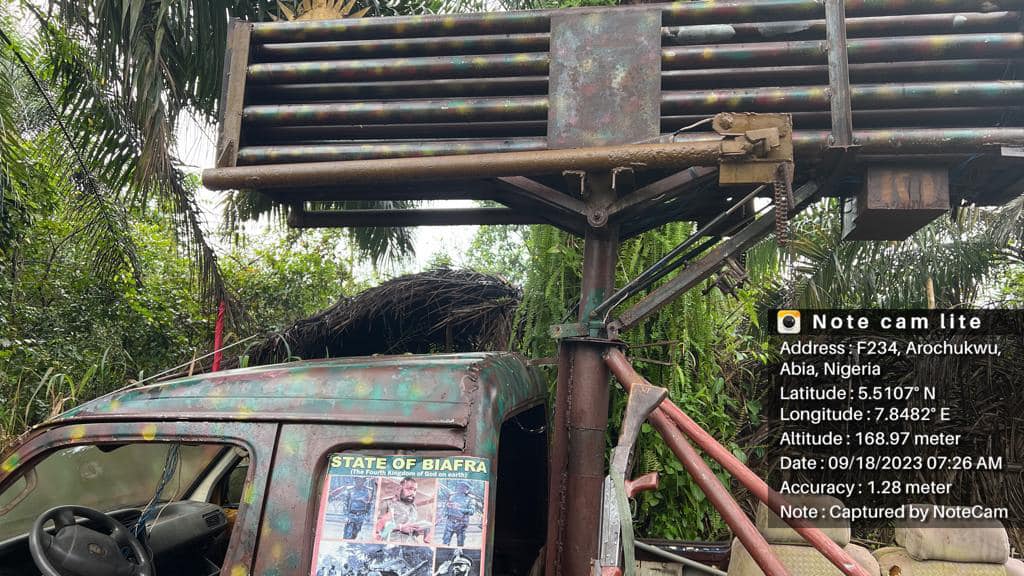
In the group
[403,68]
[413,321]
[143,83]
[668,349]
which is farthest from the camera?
[413,321]

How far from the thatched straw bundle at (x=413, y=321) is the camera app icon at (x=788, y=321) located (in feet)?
8.97

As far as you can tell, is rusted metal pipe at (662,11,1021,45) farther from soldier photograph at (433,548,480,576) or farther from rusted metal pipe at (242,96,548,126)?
soldier photograph at (433,548,480,576)

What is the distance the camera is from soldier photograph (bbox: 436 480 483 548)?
186 cm

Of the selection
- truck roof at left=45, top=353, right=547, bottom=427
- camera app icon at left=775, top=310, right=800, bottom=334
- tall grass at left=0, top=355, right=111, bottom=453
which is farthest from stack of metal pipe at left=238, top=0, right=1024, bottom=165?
tall grass at left=0, top=355, right=111, bottom=453

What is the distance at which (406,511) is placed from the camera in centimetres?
190

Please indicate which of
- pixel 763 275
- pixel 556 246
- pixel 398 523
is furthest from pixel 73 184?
pixel 763 275

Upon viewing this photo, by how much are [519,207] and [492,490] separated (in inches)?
55.9

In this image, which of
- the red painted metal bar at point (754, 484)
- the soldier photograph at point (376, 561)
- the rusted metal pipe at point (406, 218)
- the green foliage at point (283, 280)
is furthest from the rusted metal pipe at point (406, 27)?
the green foliage at point (283, 280)

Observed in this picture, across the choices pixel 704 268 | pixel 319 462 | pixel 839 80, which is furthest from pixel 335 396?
pixel 839 80

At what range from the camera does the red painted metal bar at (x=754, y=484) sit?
6.31 ft

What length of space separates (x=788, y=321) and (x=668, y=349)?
2.69 feet

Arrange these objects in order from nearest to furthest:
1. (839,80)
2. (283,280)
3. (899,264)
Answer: (839,80) → (899,264) → (283,280)

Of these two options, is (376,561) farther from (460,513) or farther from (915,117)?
(915,117)

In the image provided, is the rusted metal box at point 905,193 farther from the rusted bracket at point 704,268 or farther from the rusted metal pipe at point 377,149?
the rusted metal pipe at point 377,149
